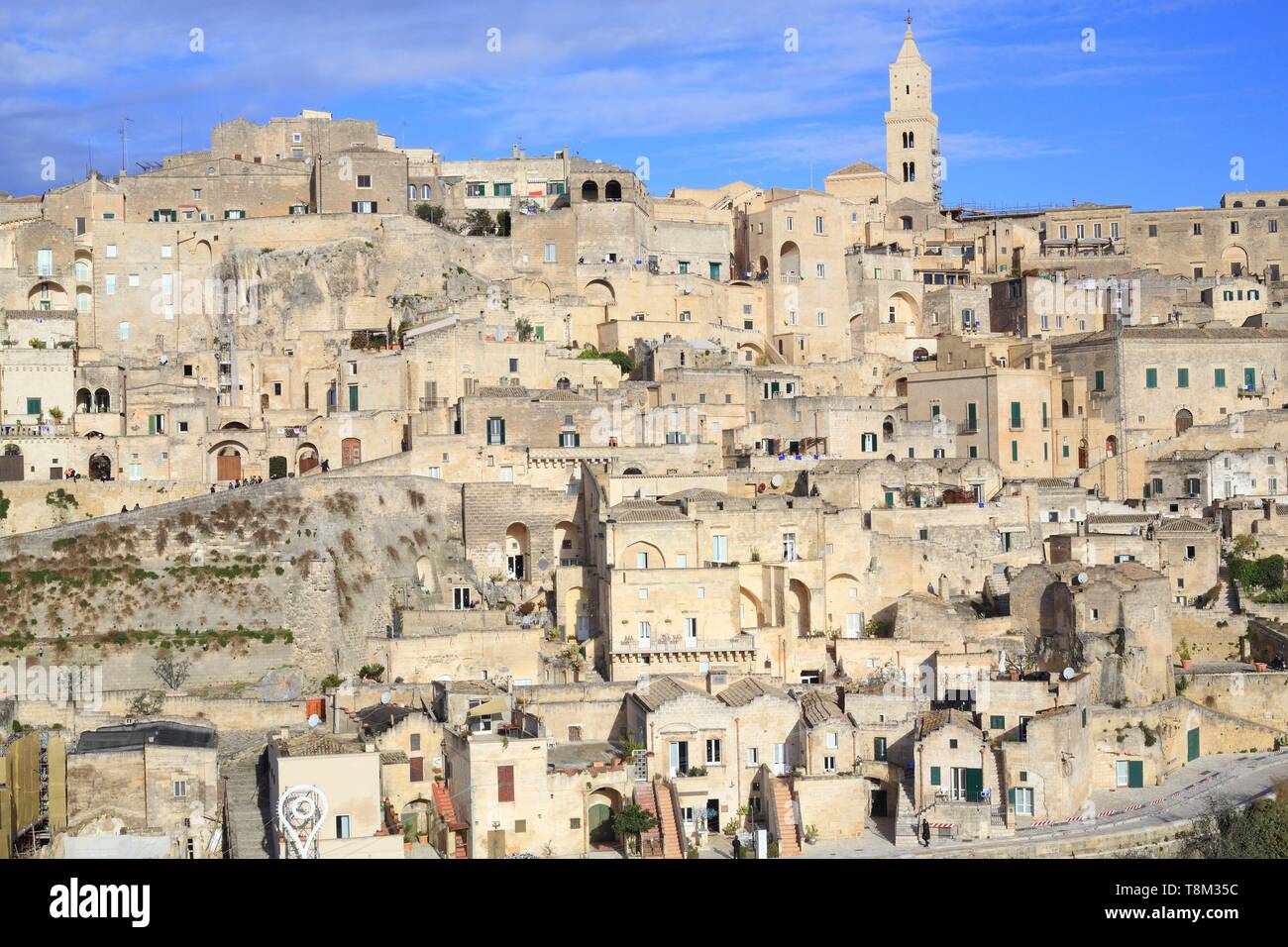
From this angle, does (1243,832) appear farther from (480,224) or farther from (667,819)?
(480,224)

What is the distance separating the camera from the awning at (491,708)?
29.2m

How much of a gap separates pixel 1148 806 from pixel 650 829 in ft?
33.4

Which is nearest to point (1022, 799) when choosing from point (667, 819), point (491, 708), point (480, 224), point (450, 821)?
point (667, 819)

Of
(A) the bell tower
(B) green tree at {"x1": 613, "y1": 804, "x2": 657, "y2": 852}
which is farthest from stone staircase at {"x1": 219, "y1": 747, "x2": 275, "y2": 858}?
(A) the bell tower

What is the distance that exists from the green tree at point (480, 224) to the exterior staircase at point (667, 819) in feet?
105

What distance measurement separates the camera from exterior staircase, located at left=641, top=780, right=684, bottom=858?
27.5 metres

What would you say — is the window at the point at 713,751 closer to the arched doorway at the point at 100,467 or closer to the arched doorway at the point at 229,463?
the arched doorway at the point at 229,463

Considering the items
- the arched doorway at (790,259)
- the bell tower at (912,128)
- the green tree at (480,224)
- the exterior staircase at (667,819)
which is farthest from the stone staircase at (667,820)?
the bell tower at (912,128)

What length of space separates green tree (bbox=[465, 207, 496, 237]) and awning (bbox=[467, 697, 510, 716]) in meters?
30.0

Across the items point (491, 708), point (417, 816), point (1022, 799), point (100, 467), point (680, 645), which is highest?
point (100, 467)

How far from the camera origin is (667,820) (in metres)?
27.9

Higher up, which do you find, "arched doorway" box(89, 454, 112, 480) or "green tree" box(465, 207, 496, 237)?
"green tree" box(465, 207, 496, 237)

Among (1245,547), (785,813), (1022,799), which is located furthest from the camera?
(1245,547)

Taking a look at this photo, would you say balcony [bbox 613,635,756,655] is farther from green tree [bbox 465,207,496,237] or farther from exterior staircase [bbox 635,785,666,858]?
green tree [bbox 465,207,496,237]
